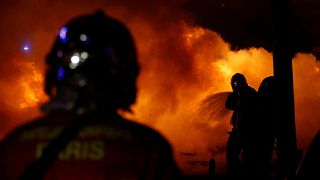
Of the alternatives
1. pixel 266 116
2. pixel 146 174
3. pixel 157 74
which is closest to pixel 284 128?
pixel 266 116

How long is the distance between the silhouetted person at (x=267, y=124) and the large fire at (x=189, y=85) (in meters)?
6.59

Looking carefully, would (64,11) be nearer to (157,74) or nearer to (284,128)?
(157,74)

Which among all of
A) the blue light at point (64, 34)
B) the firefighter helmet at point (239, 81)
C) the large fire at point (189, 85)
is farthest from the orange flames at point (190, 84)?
the blue light at point (64, 34)

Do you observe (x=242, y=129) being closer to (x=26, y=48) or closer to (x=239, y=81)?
(x=239, y=81)

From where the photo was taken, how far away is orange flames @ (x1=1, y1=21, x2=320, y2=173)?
15.0 m

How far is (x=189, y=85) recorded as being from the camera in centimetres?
1733

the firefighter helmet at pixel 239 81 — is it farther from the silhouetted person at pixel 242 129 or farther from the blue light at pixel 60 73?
the blue light at pixel 60 73

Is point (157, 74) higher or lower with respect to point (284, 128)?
higher

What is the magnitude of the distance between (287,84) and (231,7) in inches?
329

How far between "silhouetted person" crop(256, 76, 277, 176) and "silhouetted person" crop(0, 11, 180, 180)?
17.1ft

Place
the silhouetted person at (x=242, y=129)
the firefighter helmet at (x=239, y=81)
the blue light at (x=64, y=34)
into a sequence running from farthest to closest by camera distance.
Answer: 1. the firefighter helmet at (x=239, y=81)
2. the silhouetted person at (x=242, y=129)
3. the blue light at (x=64, y=34)

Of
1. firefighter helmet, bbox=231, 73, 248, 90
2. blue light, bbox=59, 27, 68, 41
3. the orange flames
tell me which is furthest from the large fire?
blue light, bbox=59, 27, 68, 41

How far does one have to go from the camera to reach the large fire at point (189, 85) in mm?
14625

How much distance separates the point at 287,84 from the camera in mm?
7625
